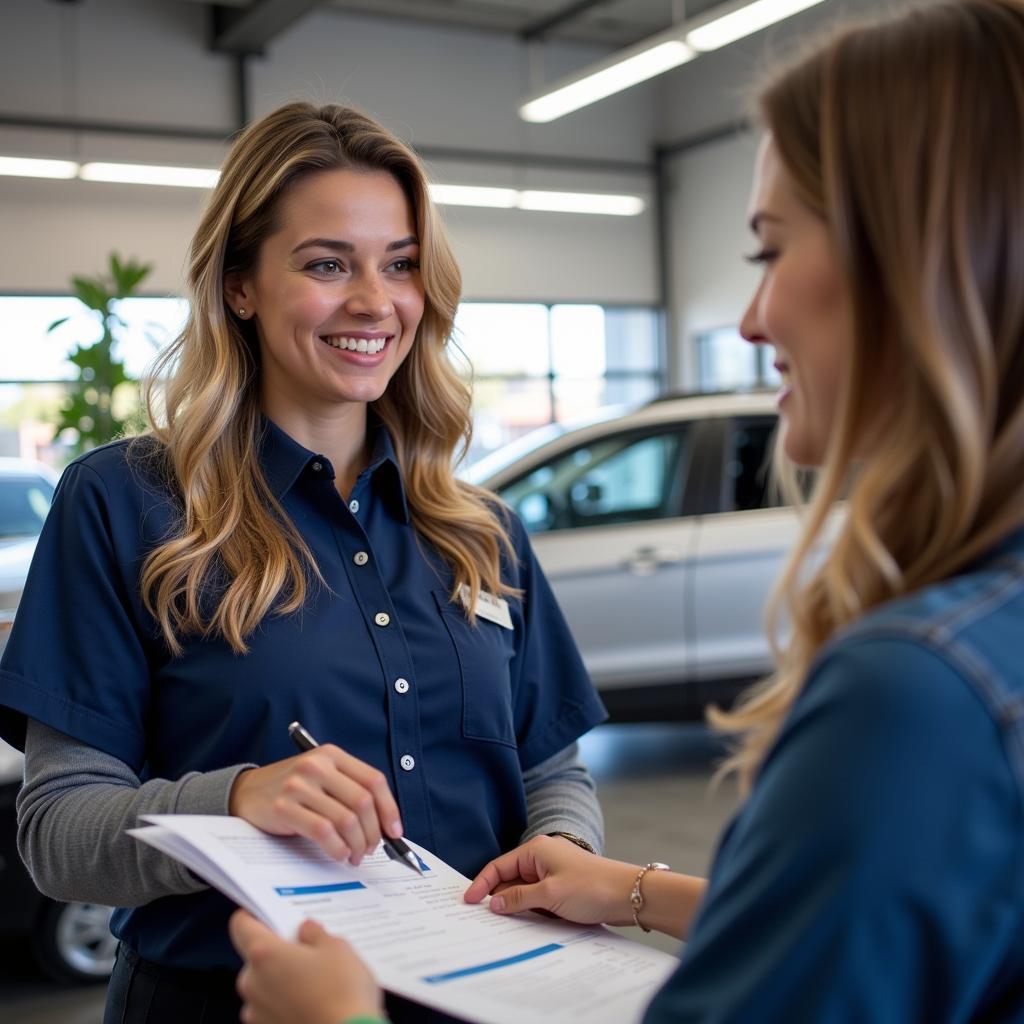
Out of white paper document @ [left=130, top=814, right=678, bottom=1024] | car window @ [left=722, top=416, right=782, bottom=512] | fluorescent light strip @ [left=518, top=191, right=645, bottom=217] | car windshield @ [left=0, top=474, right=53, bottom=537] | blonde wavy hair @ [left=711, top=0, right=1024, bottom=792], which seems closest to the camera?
blonde wavy hair @ [left=711, top=0, right=1024, bottom=792]

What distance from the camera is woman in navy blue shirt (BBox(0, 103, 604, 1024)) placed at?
134 centimetres

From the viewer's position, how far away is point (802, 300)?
0.83m

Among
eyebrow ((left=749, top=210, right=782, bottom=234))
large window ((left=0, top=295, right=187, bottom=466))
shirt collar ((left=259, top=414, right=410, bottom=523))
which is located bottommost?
shirt collar ((left=259, top=414, right=410, bottom=523))

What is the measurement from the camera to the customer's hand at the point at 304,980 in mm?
865

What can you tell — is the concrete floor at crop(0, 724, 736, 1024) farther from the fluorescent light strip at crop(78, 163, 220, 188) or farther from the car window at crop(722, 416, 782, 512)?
the fluorescent light strip at crop(78, 163, 220, 188)

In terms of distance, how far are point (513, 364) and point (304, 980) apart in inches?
448

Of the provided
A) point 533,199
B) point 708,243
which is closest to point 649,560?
point 533,199

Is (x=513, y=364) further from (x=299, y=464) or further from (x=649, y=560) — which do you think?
(x=299, y=464)

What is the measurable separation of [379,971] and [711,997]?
341mm

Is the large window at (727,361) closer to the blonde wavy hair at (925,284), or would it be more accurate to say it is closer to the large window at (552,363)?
the large window at (552,363)

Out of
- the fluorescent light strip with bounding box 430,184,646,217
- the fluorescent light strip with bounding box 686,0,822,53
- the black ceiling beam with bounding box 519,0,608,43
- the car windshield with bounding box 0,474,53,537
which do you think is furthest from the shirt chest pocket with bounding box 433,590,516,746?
the black ceiling beam with bounding box 519,0,608,43

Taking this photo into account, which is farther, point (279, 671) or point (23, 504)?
point (23, 504)

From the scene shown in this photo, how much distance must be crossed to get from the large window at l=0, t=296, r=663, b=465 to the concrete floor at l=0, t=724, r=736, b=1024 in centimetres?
552

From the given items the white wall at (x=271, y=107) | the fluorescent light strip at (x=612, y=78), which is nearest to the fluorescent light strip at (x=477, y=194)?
the white wall at (x=271, y=107)
